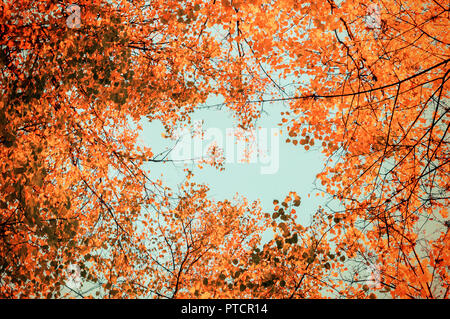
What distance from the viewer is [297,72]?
6.66m

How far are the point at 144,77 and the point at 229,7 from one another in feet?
10.7

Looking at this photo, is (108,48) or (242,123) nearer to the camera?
(108,48)

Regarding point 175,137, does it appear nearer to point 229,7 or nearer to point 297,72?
point 297,72

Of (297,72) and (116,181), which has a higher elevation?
(297,72)

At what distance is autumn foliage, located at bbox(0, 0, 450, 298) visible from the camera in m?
4.20

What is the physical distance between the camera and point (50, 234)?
12.6ft

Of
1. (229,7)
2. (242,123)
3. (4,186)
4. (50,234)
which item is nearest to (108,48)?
(229,7)

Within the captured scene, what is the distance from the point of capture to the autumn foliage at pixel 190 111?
420 cm

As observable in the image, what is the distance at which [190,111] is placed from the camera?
8.27 meters

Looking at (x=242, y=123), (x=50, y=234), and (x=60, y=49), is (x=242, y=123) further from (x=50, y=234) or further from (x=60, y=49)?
(x=50, y=234)

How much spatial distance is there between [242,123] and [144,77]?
2.64 meters
